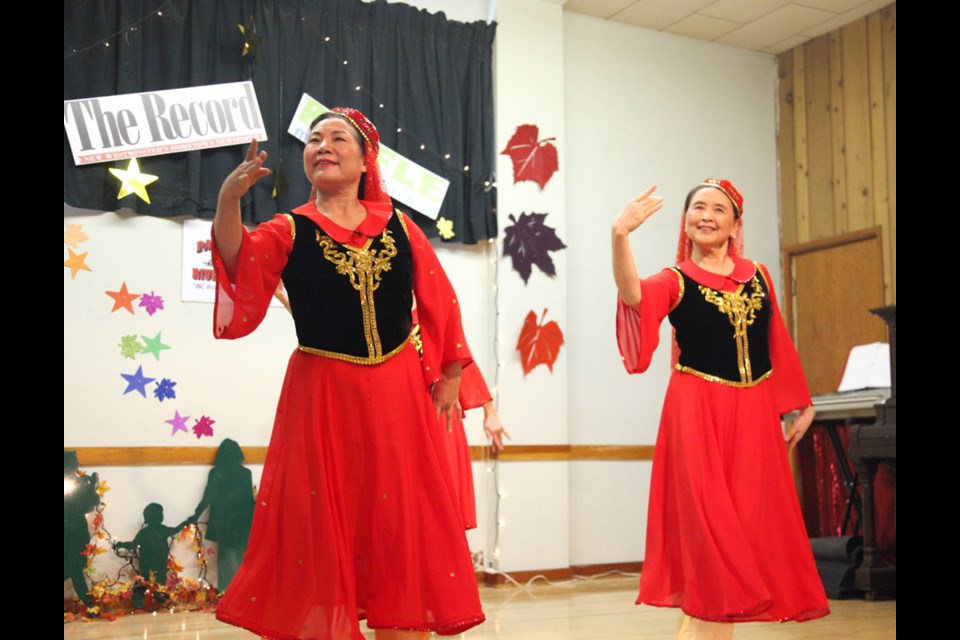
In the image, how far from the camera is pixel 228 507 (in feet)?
16.0

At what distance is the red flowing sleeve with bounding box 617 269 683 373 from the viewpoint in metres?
3.14

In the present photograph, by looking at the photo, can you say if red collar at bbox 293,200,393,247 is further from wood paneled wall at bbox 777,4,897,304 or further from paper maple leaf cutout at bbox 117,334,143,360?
wood paneled wall at bbox 777,4,897,304

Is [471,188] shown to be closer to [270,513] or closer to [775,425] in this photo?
[775,425]

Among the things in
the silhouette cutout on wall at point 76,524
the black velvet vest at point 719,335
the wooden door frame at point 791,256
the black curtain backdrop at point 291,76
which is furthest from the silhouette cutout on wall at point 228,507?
the wooden door frame at point 791,256

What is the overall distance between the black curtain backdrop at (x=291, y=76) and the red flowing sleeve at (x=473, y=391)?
218cm

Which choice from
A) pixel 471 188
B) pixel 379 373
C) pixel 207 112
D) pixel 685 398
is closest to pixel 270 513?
pixel 379 373

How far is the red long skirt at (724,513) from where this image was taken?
9.64ft

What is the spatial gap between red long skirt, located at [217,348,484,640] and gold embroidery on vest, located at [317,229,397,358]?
0.08 metres

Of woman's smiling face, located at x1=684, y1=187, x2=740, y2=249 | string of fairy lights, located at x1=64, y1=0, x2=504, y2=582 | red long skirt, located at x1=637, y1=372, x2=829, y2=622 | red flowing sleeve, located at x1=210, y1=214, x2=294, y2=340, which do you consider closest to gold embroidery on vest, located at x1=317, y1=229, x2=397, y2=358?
red flowing sleeve, located at x1=210, y1=214, x2=294, y2=340

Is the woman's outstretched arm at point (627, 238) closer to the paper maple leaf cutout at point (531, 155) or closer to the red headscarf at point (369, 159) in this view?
the red headscarf at point (369, 159)

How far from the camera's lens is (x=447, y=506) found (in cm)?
244

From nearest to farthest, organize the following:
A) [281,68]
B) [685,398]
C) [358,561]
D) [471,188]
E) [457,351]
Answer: [358,561] < [457,351] < [685,398] < [281,68] < [471,188]

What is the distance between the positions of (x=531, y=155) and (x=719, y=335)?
2.95 metres

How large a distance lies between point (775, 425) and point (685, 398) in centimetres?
31
